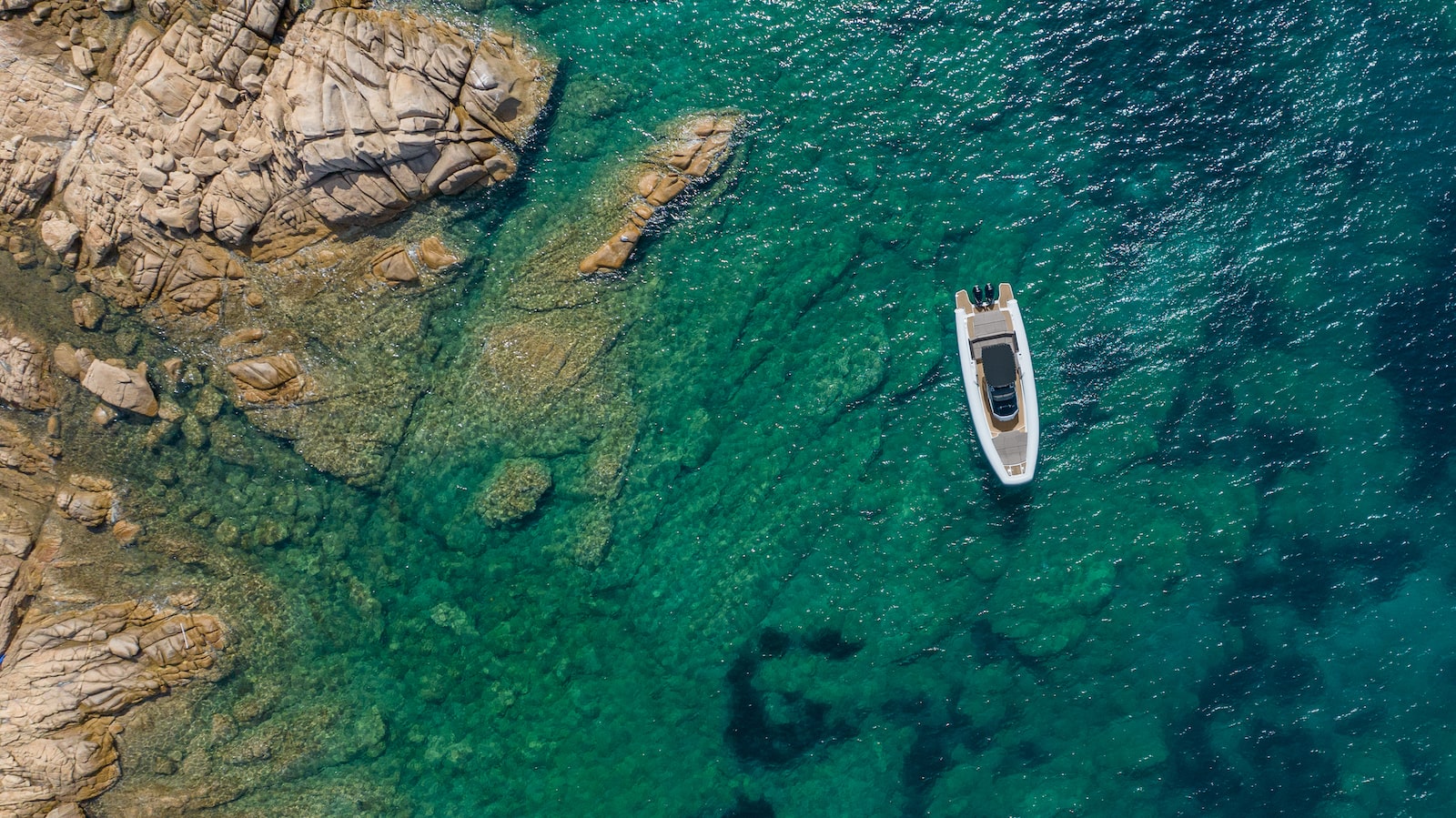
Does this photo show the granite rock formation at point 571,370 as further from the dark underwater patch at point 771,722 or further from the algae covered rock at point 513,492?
the dark underwater patch at point 771,722

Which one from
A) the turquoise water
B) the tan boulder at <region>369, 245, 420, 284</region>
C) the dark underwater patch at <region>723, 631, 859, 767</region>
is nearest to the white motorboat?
the turquoise water

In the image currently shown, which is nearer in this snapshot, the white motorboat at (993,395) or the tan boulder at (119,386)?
the tan boulder at (119,386)

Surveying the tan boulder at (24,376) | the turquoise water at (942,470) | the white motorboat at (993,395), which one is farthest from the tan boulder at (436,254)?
the white motorboat at (993,395)

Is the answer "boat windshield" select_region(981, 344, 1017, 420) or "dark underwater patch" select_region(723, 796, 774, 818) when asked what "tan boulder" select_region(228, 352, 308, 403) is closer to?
"dark underwater patch" select_region(723, 796, 774, 818)

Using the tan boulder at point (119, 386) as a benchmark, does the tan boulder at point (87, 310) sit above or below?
above

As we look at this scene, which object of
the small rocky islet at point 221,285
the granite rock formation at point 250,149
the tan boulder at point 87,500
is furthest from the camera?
the tan boulder at point 87,500

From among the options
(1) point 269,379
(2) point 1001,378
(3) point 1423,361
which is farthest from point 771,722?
(3) point 1423,361

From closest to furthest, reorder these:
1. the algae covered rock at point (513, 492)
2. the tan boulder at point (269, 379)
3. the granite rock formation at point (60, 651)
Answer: the granite rock formation at point (60, 651)
the tan boulder at point (269, 379)
the algae covered rock at point (513, 492)
